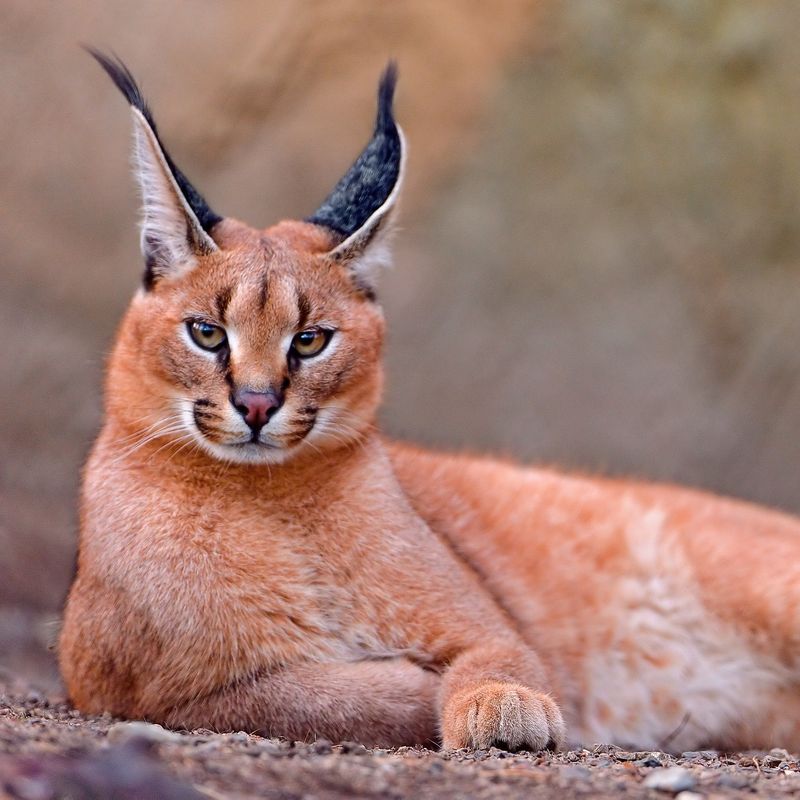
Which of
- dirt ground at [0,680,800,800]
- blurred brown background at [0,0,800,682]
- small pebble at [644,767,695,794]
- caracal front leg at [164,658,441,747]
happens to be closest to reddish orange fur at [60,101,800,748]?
caracal front leg at [164,658,441,747]

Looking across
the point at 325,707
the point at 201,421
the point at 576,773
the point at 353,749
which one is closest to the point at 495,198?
the point at 201,421

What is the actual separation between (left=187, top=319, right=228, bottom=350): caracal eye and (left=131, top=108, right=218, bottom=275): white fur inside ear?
31cm

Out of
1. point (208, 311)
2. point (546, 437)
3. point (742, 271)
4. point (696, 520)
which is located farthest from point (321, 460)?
point (742, 271)

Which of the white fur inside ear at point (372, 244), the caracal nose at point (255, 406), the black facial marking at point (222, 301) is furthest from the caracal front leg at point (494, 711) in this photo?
the white fur inside ear at point (372, 244)

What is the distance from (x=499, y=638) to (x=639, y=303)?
15.0ft

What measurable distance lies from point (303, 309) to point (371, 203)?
0.67 meters

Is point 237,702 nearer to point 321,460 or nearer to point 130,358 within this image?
point 321,460

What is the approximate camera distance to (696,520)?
585 cm

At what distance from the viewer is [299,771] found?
3.06m

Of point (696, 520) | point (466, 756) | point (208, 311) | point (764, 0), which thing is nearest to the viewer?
point (466, 756)

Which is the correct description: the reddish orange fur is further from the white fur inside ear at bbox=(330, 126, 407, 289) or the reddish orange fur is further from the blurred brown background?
the blurred brown background

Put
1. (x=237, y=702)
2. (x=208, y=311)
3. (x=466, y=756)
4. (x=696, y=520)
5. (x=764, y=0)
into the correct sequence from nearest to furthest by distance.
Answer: (x=466, y=756) < (x=237, y=702) < (x=208, y=311) < (x=696, y=520) < (x=764, y=0)

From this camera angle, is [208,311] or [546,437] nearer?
[208,311]

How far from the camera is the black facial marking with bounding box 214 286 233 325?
4199 millimetres
